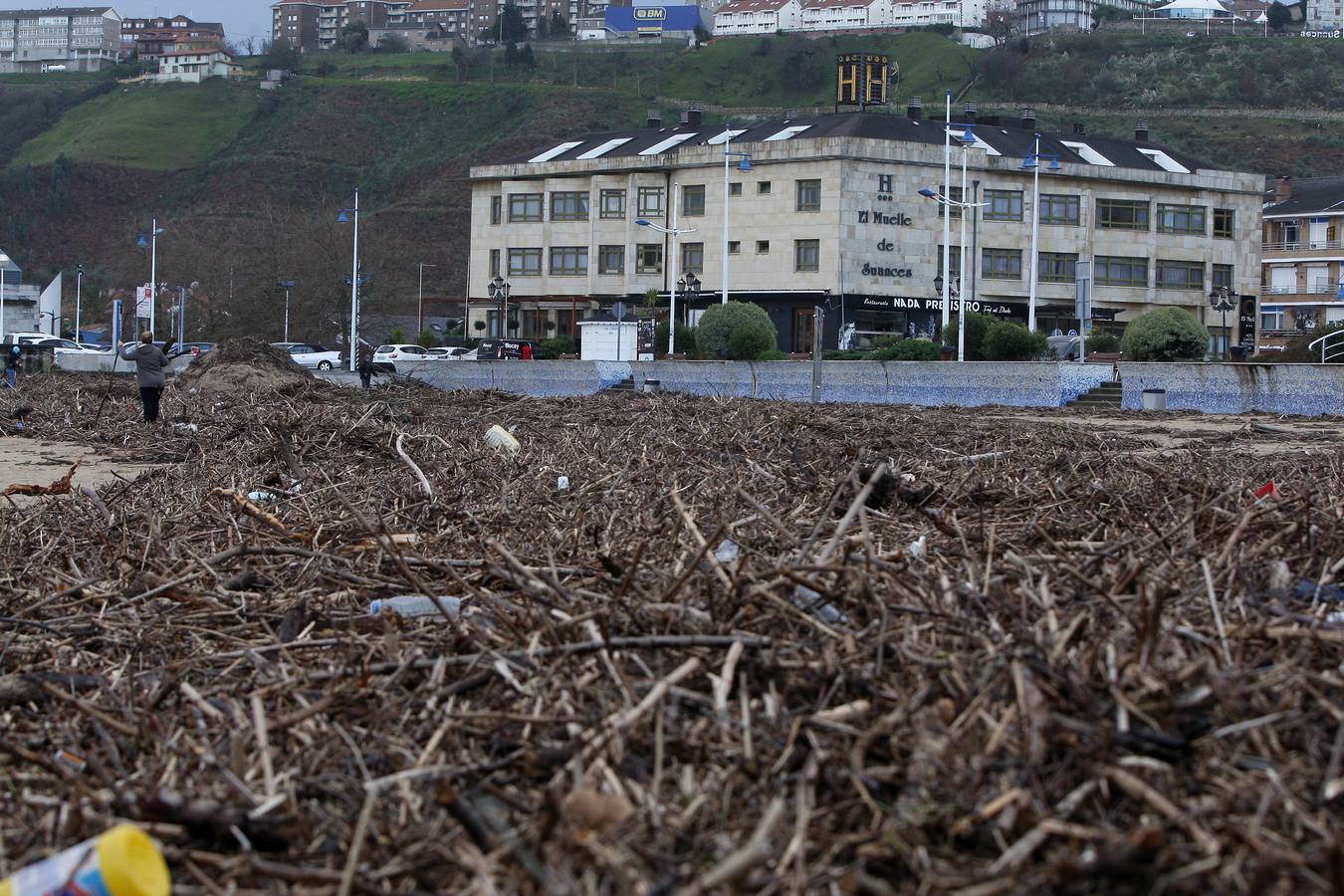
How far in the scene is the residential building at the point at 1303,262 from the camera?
263ft

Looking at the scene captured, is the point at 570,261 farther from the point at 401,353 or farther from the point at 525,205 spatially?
the point at 401,353

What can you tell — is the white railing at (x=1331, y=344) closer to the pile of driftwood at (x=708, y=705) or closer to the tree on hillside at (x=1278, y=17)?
the pile of driftwood at (x=708, y=705)

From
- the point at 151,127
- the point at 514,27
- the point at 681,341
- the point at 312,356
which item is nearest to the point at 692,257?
the point at 681,341

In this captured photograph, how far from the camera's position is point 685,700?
3879 millimetres

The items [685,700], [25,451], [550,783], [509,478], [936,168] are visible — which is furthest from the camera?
[936,168]

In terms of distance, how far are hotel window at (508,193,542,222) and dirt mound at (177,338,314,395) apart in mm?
46644

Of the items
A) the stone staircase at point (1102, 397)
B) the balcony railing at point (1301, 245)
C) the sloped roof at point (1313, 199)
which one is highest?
the sloped roof at point (1313, 199)

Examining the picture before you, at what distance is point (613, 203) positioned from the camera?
73.0 m

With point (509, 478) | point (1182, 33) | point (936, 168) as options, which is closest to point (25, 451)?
point (509, 478)

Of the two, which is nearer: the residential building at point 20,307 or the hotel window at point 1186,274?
the hotel window at point 1186,274

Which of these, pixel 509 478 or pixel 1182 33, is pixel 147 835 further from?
pixel 1182 33

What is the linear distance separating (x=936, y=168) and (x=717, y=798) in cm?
6747

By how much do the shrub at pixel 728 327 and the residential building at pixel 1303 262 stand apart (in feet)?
125

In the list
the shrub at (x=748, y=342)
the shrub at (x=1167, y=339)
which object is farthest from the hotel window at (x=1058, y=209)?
the shrub at (x=1167, y=339)
